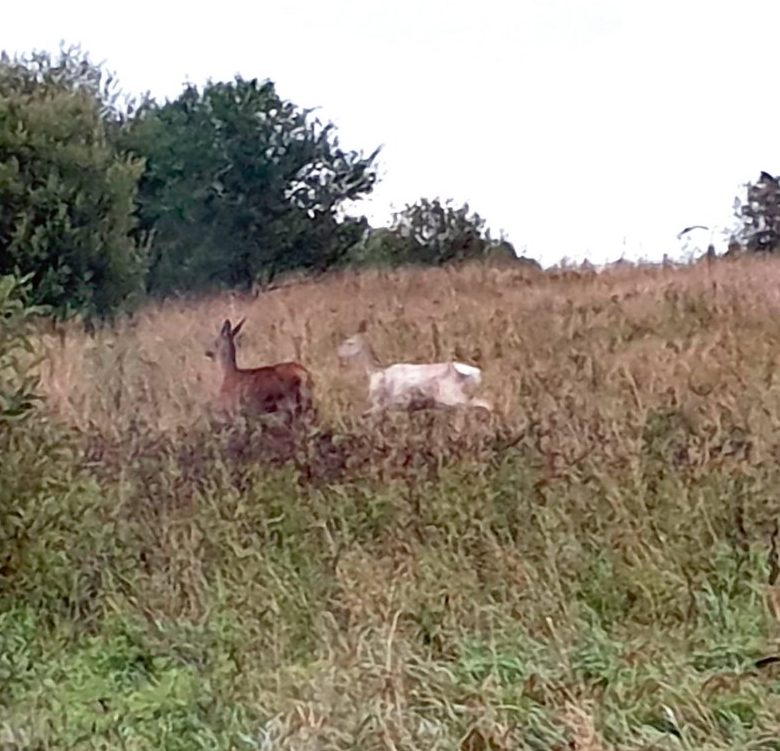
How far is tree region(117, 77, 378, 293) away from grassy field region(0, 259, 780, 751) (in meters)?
14.1

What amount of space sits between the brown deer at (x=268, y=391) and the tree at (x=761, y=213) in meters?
13.5

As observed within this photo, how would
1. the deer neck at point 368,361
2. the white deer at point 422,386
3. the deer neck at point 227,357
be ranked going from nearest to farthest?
the white deer at point 422,386, the deer neck at point 227,357, the deer neck at point 368,361

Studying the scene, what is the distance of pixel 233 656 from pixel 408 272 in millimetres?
13342

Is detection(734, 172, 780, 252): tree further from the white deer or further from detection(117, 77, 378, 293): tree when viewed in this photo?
the white deer

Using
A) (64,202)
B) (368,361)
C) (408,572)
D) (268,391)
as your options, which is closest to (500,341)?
(368,361)

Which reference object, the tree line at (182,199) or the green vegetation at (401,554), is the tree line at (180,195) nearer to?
the tree line at (182,199)

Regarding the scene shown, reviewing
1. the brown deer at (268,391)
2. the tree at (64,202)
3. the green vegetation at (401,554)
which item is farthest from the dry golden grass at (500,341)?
the tree at (64,202)

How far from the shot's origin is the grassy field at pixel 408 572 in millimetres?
4273

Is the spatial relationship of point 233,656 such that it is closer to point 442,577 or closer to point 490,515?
point 442,577

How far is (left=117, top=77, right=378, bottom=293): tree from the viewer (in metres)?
23.0

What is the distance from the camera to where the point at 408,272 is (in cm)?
1811

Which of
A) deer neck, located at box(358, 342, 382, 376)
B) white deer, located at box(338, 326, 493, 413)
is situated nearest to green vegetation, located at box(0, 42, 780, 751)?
white deer, located at box(338, 326, 493, 413)

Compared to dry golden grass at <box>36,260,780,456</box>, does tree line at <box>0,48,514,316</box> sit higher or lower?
higher

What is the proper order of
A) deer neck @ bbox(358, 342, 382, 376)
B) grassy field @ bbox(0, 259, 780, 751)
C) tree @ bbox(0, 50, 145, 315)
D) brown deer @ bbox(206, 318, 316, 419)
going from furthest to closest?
tree @ bbox(0, 50, 145, 315), deer neck @ bbox(358, 342, 382, 376), brown deer @ bbox(206, 318, 316, 419), grassy field @ bbox(0, 259, 780, 751)
